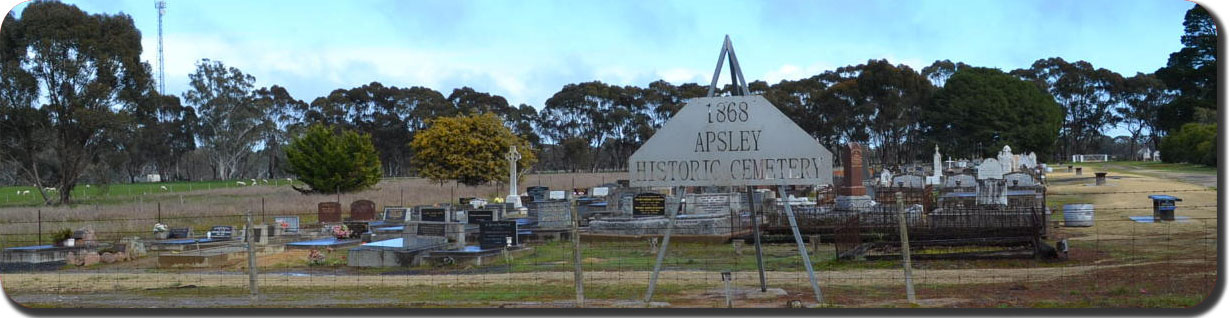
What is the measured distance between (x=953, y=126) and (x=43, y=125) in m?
65.2

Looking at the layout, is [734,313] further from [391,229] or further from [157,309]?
[391,229]

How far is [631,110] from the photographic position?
91.9 meters

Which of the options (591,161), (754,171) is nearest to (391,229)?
(754,171)

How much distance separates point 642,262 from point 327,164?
102 feet

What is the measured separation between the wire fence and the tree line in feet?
59.5

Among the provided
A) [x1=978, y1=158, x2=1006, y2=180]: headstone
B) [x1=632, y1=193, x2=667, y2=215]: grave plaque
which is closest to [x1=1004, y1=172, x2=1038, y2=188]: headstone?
[x1=978, y1=158, x2=1006, y2=180]: headstone

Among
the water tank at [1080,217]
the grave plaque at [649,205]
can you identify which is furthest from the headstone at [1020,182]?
the grave plaque at [649,205]

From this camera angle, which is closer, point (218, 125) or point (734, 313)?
point (734, 313)

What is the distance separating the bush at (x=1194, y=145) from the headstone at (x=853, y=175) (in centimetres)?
1987

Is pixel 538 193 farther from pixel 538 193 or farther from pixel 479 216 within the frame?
pixel 479 216

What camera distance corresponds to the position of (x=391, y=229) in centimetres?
2366

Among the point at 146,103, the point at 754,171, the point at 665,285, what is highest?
the point at 146,103

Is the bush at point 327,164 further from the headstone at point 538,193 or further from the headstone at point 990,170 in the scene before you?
the headstone at point 990,170

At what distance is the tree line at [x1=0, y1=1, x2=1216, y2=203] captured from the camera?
42.2 meters
